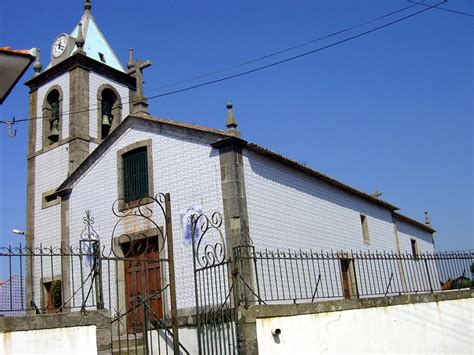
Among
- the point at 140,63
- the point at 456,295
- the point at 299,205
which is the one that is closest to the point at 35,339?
the point at 456,295

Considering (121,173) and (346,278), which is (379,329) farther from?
(121,173)

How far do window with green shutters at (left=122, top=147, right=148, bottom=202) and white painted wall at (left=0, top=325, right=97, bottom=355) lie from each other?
7131 mm

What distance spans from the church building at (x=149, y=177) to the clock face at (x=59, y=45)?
7 centimetres

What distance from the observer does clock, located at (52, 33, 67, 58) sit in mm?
19938

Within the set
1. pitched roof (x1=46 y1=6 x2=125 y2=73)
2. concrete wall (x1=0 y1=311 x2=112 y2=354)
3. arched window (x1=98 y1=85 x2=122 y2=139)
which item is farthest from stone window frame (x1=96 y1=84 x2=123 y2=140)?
concrete wall (x1=0 y1=311 x2=112 y2=354)

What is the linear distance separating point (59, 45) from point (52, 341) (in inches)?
639

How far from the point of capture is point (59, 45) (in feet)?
66.2

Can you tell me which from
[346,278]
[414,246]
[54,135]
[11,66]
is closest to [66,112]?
[54,135]

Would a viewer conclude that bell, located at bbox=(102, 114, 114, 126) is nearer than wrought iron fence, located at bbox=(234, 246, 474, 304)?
No

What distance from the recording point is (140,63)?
1448 centimetres

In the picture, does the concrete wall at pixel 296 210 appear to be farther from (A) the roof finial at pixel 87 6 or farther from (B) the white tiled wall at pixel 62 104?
(A) the roof finial at pixel 87 6

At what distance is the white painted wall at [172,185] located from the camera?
1205cm

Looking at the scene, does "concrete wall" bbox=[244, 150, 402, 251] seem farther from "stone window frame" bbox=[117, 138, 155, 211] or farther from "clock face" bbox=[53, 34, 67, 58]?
"clock face" bbox=[53, 34, 67, 58]

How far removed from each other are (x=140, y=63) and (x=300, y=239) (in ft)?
21.2
